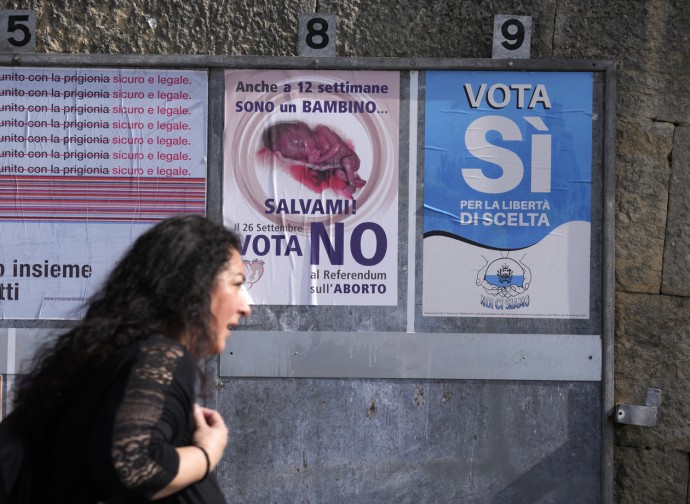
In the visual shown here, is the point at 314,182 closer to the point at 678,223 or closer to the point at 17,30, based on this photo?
the point at 17,30

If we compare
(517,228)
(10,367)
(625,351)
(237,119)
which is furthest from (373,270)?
(10,367)

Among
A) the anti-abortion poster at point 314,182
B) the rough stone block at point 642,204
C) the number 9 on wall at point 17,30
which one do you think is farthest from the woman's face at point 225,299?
the number 9 on wall at point 17,30

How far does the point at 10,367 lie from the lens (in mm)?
4637

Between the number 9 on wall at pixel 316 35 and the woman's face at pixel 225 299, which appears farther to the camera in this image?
the number 9 on wall at pixel 316 35

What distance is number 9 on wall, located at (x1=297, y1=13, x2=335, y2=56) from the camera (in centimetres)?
470

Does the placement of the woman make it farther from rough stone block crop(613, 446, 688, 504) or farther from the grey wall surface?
rough stone block crop(613, 446, 688, 504)

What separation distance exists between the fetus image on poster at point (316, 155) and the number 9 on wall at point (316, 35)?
1.33 ft

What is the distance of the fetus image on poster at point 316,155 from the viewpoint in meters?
4.68

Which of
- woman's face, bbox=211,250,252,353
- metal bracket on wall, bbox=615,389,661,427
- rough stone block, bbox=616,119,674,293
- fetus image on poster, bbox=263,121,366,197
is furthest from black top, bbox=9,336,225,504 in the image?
rough stone block, bbox=616,119,674,293

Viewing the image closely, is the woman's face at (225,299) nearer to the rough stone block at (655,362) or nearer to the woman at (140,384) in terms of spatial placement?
the woman at (140,384)

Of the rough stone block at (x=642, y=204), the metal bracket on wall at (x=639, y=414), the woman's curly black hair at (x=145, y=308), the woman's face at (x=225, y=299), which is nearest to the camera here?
the woman's curly black hair at (x=145, y=308)

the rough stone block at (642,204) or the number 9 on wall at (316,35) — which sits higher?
the number 9 on wall at (316,35)

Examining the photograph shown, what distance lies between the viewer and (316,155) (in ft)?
15.4

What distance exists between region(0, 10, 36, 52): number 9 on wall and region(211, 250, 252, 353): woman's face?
122 inches
